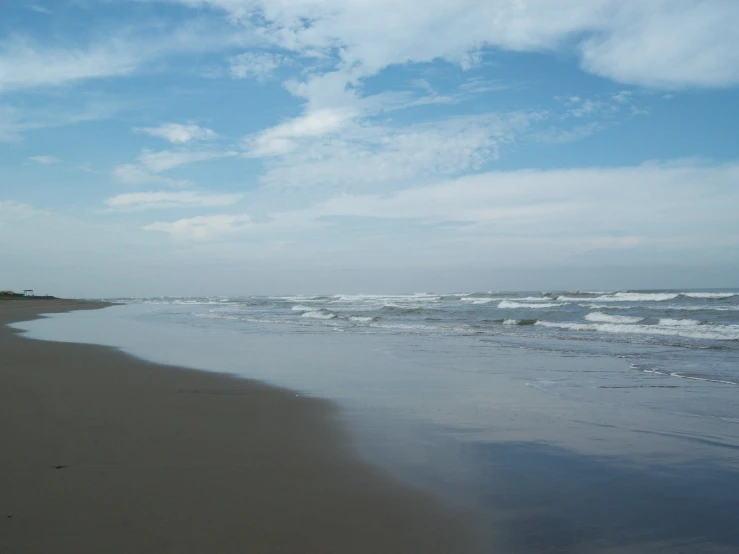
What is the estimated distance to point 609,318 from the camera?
25203mm

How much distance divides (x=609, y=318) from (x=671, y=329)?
5.42m

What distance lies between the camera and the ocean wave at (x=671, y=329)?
17141 mm

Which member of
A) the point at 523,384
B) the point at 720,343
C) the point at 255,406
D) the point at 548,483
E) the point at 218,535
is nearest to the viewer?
the point at 218,535

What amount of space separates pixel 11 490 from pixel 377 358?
8.80 meters

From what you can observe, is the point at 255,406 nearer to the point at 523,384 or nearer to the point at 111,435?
the point at 111,435

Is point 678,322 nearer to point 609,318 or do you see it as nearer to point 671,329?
point 671,329

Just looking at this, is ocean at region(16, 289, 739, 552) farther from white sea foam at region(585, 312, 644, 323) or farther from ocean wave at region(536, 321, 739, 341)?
white sea foam at region(585, 312, 644, 323)

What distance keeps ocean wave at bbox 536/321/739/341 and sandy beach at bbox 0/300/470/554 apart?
14892 millimetres

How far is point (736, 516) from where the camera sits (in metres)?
3.58

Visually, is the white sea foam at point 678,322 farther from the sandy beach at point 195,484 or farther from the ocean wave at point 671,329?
the sandy beach at point 195,484

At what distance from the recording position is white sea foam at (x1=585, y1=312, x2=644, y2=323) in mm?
23673

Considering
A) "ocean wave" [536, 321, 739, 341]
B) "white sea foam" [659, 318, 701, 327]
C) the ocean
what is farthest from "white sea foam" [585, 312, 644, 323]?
the ocean

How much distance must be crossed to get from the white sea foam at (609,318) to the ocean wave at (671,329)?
179cm

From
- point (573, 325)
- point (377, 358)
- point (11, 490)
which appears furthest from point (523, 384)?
point (573, 325)
